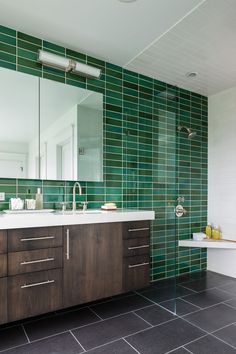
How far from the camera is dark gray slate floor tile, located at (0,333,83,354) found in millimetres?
1716

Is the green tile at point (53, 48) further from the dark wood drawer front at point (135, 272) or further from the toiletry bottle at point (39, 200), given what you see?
the dark wood drawer front at point (135, 272)

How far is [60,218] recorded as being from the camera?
194 cm

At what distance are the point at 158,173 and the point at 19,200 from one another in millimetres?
1463

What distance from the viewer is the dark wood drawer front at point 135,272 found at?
7.56 feet

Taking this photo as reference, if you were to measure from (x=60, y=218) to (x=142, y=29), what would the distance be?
1813 mm

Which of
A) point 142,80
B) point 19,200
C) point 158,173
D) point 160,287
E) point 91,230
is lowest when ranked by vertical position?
point 160,287

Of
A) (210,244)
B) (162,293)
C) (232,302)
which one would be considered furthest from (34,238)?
(210,244)

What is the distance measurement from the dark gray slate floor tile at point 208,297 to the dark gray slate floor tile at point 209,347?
0.60 meters

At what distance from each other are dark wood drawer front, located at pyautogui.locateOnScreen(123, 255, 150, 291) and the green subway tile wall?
379 mm

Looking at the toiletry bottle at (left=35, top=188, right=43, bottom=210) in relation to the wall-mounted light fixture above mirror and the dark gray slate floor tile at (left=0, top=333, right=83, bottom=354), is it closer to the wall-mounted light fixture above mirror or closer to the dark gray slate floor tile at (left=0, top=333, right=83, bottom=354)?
the dark gray slate floor tile at (left=0, top=333, right=83, bottom=354)

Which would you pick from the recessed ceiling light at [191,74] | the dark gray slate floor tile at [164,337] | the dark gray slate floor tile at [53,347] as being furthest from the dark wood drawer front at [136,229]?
the recessed ceiling light at [191,74]

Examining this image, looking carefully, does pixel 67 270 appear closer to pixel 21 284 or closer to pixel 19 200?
pixel 21 284

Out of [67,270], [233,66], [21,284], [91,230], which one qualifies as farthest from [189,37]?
[21,284]

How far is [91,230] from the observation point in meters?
2.11
